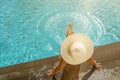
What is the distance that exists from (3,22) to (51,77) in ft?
7.94

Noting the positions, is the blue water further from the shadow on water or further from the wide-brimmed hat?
the wide-brimmed hat

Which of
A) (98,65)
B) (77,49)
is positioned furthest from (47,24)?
(77,49)

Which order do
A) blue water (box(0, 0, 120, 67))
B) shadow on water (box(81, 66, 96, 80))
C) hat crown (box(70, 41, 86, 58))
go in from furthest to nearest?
blue water (box(0, 0, 120, 67)), shadow on water (box(81, 66, 96, 80)), hat crown (box(70, 41, 86, 58))

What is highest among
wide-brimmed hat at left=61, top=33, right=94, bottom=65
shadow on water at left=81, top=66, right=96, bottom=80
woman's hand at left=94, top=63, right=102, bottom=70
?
wide-brimmed hat at left=61, top=33, right=94, bottom=65

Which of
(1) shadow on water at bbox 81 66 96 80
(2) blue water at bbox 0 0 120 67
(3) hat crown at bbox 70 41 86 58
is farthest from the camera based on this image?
(2) blue water at bbox 0 0 120 67

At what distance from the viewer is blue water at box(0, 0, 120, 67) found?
16.6 feet

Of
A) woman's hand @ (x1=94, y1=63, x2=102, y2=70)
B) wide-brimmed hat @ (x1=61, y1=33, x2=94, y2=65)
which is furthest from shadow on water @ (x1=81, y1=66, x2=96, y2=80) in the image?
wide-brimmed hat @ (x1=61, y1=33, x2=94, y2=65)

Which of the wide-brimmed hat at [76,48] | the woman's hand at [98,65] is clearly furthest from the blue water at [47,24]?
the wide-brimmed hat at [76,48]

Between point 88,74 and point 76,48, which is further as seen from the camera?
point 88,74

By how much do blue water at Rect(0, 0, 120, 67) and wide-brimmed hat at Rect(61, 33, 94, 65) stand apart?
85.9 inches

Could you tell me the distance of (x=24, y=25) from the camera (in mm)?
5551

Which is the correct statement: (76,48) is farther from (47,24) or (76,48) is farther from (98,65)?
(47,24)

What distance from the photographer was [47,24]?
18.2 ft

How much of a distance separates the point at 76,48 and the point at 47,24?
2.97 metres
